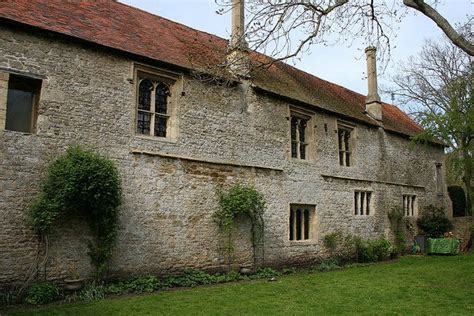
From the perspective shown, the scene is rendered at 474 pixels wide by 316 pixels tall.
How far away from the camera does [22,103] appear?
9266mm

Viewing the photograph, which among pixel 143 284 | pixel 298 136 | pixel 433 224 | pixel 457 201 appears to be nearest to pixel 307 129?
pixel 298 136

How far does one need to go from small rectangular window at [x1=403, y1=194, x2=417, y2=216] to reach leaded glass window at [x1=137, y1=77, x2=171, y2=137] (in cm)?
1334

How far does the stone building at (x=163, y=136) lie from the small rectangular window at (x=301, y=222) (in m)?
0.04

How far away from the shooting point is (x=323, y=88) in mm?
19297

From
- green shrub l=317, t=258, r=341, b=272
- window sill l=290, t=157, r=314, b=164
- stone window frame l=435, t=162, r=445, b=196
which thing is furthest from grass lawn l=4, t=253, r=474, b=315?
stone window frame l=435, t=162, r=445, b=196

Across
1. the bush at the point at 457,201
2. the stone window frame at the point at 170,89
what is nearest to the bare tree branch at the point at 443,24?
the stone window frame at the point at 170,89

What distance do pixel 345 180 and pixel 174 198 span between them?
26.2 ft

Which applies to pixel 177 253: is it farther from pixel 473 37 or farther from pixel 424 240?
pixel 424 240

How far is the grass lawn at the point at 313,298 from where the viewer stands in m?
7.46

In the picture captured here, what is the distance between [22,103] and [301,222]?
938cm

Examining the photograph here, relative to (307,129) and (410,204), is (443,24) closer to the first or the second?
(307,129)

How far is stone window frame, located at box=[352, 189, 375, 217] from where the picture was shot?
16.9m

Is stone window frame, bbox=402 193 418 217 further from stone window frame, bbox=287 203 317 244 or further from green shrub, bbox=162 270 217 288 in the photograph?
green shrub, bbox=162 270 217 288

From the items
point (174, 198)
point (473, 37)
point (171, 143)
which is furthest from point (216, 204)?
point (473, 37)
